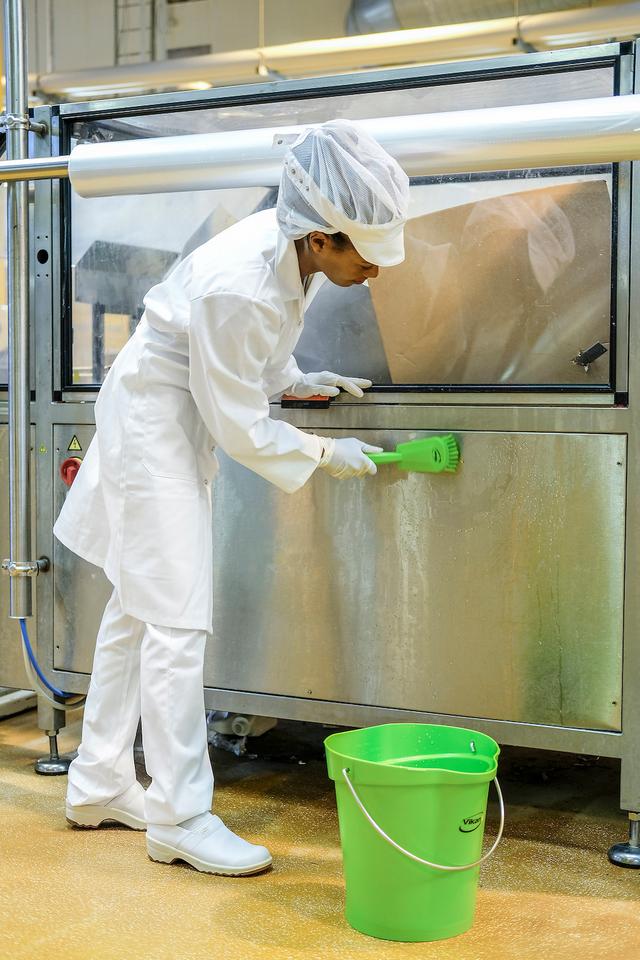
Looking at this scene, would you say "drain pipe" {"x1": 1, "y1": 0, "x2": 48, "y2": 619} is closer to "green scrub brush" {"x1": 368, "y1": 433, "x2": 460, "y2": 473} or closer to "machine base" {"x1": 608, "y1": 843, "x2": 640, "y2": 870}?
"green scrub brush" {"x1": 368, "y1": 433, "x2": 460, "y2": 473}

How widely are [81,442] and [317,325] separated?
594 mm

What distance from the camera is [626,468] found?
1.67 meters

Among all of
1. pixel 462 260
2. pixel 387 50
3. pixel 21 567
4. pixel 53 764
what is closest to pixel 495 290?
pixel 462 260

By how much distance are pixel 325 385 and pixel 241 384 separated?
1.08ft

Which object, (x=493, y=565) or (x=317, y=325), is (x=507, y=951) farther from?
(x=317, y=325)

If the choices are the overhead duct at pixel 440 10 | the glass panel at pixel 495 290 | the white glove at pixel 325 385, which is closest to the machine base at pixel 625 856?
the glass panel at pixel 495 290

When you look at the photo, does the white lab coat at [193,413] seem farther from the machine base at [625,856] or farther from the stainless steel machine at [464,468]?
the machine base at [625,856]

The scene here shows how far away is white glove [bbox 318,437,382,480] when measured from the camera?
1668 mm

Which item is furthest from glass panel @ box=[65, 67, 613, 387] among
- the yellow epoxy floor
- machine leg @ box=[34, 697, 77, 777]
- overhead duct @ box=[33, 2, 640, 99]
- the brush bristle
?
overhead duct @ box=[33, 2, 640, 99]

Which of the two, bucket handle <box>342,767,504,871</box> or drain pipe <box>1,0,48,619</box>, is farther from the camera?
drain pipe <box>1,0,48,619</box>

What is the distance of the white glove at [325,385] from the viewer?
6.04 ft

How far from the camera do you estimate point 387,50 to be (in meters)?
3.26

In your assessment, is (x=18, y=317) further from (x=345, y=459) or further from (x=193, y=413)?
(x=345, y=459)

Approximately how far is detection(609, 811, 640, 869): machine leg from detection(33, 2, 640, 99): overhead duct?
2483 millimetres
